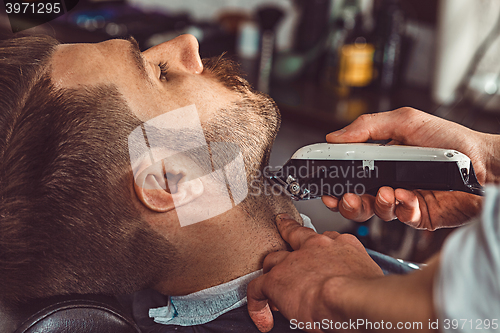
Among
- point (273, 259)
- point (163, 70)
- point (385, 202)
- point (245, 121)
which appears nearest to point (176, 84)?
point (163, 70)

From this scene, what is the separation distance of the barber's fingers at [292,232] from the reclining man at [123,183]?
27mm

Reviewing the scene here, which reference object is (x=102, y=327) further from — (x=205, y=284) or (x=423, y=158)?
(x=423, y=158)

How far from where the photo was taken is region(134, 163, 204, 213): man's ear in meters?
0.67

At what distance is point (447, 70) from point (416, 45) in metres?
0.26

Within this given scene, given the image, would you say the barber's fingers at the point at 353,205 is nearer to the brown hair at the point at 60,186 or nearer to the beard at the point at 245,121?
the beard at the point at 245,121

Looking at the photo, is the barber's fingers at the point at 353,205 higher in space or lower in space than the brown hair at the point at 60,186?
lower

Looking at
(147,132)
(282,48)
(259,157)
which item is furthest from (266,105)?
(282,48)

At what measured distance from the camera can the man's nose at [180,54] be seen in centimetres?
82

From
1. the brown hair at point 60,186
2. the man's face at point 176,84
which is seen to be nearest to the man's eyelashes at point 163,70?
the man's face at point 176,84

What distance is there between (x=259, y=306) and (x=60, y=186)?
43 centimetres

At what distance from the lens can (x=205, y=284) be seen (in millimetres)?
757

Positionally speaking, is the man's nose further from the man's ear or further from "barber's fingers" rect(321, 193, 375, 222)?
"barber's fingers" rect(321, 193, 375, 222)

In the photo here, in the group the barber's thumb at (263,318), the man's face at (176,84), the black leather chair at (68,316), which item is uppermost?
the man's face at (176,84)

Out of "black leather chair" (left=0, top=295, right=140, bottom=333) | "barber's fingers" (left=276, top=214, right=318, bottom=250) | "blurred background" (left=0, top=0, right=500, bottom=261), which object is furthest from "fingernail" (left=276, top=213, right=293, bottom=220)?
"black leather chair" (left=0, top=295, right=140, bottom=333)
